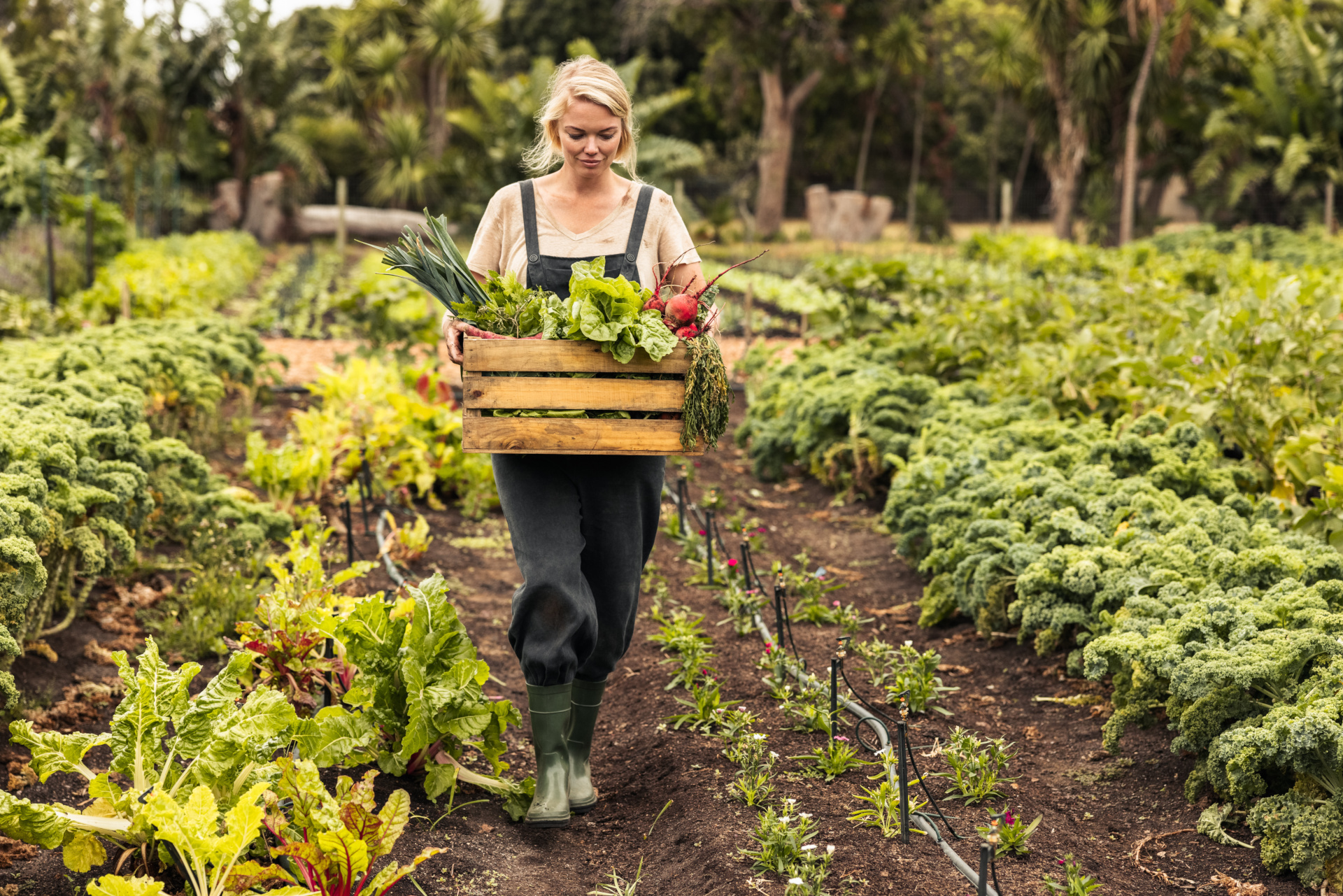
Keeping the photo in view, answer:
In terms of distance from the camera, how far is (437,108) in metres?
29.3

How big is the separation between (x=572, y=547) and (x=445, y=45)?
90.9ft

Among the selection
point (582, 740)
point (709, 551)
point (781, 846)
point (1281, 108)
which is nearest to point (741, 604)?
point (709, 551)

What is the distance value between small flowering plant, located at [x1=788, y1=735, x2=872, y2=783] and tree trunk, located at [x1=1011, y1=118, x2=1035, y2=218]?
2575 cm

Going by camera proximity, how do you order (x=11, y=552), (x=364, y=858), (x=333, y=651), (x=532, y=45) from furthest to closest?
1. (x=532, y=45)
2. (x=333, y=651)
3. (x=11, y=552)
4. (x=364, y=858)

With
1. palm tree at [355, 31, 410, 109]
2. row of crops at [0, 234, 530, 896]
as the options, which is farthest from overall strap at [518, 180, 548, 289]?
palm tree at [355, 31, 410, 109]

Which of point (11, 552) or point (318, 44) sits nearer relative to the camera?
point (11, 552)

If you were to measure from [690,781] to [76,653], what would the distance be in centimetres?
222

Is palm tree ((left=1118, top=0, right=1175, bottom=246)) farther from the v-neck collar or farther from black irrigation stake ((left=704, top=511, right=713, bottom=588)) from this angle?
the v-neck collar

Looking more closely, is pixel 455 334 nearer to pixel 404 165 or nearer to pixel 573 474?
pixel 573 474

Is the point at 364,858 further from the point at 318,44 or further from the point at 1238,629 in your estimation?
the point at 318,44

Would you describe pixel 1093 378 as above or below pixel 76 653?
above

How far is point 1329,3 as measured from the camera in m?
21.7

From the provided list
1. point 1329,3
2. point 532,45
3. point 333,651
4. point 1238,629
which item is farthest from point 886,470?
point 532,45

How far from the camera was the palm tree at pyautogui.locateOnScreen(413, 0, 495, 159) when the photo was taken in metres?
28.0
